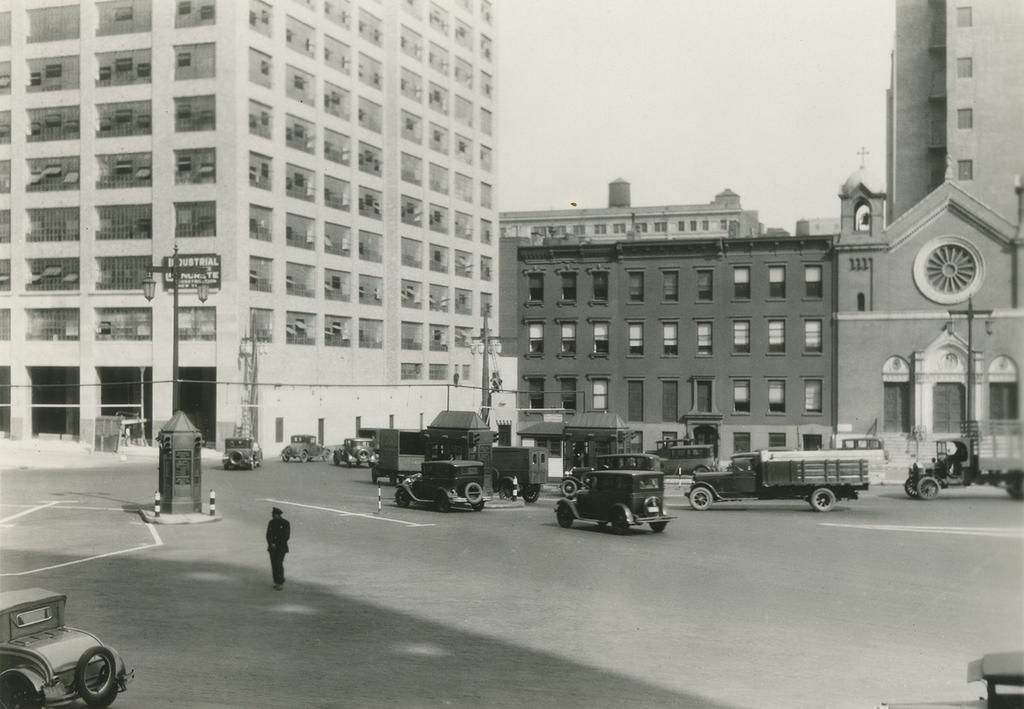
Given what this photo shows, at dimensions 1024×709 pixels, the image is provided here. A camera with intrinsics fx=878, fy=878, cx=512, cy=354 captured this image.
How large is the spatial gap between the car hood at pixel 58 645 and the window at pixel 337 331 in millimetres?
37556

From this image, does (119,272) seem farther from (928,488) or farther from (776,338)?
(928,488)

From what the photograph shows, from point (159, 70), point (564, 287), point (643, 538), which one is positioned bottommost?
point (643, 538)

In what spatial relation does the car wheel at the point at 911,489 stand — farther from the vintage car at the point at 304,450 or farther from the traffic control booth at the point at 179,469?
the vintage car at the point at 304,450

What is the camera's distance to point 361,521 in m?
25.1

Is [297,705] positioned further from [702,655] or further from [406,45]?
[406,45]

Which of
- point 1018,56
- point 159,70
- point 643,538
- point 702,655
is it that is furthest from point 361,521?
point 159,70

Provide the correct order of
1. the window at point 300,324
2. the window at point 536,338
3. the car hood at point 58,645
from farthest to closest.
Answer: the window at point 536,338 < the window at point 300,324 < the car hood at point 58,645

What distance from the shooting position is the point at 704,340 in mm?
50344

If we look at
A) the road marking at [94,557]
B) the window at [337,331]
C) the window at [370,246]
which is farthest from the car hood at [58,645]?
the window at [337,331]

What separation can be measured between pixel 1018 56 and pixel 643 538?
16.3 meters

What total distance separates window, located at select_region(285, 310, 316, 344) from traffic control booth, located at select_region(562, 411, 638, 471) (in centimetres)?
1571

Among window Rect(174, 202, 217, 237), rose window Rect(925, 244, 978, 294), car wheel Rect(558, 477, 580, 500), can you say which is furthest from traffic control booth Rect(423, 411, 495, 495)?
rose window Rect(925, 244, 978, 294)

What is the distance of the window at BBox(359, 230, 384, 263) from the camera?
4625 centimetres

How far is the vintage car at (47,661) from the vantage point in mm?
10094
